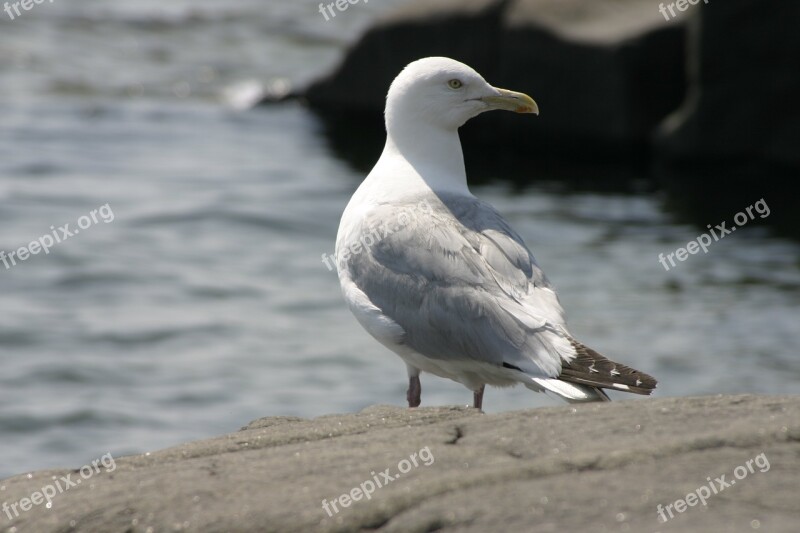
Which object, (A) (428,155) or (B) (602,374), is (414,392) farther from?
(B) (602,374)

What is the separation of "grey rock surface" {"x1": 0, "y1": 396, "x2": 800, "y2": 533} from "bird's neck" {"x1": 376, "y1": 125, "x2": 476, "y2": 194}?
6.12 feet

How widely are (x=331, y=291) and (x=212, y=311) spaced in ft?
3.52

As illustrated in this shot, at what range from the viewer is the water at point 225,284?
9664mm

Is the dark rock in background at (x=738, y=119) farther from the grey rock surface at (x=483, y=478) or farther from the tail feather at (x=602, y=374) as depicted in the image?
the grey rock surface at (x=483, y=478)

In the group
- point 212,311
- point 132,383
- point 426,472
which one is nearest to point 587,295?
point 212,311
